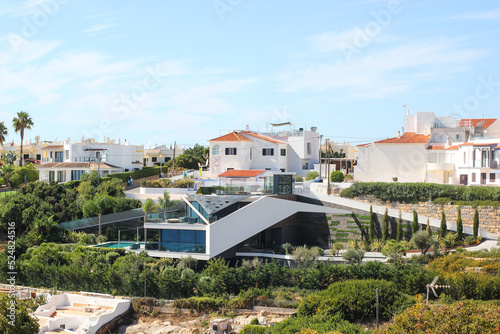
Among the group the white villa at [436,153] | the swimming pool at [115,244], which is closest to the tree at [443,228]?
the white villa at [436,153]

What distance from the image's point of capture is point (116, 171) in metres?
63.7

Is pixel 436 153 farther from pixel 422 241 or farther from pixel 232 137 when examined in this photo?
pixel 232 137

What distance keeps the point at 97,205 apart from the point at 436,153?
27230mm

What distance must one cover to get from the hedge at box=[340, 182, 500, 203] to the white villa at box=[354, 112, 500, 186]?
6.66 meters

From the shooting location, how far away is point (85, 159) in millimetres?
64688

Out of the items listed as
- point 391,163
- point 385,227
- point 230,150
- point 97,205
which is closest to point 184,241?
point 97,205

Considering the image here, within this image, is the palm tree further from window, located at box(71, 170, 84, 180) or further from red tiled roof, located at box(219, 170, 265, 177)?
red tiled roof, located at box(219, 170, 265, 177)

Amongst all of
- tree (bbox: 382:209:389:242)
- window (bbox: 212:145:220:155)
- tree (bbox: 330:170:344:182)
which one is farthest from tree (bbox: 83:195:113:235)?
tree (bbox: 382:209:389:242)

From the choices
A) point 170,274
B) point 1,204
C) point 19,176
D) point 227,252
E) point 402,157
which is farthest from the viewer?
point 19,176

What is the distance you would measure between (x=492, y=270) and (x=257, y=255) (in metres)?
13.1

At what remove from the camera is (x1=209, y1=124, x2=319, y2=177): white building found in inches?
2299

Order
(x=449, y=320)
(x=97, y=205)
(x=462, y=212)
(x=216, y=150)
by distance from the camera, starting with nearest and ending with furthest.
Result: 1. (x=449, y=320)
2. (x=462, y=212)
3. (x=97, y=205)
4. (x=216, y=150)

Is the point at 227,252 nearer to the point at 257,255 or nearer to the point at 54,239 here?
the point at 257,255

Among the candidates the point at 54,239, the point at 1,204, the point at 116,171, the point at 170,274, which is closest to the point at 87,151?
the point at 116,171
